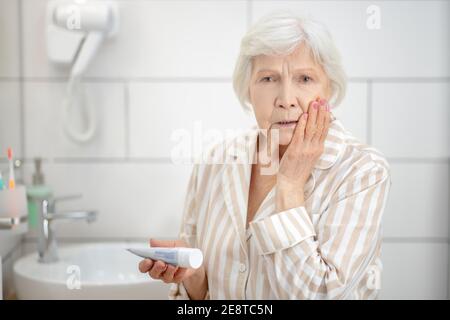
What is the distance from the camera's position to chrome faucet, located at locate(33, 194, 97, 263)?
0.74 metres

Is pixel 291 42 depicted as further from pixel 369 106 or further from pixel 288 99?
pixel 369 106

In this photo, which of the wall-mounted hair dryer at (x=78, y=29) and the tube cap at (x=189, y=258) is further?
the wall-mounted hair dryer at (x=78, y=29)

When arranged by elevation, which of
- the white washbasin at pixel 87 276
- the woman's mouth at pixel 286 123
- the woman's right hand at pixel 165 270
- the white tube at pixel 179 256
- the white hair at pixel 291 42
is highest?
the white hair at pixel 291 42

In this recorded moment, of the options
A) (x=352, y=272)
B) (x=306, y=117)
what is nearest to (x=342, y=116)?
(x=306, y=117)

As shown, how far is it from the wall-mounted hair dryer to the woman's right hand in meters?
0.29

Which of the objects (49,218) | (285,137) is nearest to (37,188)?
(49,218)

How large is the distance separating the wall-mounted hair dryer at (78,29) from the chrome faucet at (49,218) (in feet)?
0.65

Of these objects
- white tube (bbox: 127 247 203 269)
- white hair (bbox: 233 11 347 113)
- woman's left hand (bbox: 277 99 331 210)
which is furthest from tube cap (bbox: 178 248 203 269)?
white hair (bbox: 233 11 347 113)

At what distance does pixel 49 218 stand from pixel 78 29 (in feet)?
0.97

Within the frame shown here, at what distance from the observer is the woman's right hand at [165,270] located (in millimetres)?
628

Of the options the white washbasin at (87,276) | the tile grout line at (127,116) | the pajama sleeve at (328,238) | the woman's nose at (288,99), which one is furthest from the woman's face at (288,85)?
the white washbasin at (87,276)

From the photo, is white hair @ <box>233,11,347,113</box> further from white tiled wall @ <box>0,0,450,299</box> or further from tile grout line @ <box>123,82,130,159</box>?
tile grout line @ <box>123,82,130,159</box>

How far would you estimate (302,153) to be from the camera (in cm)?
61

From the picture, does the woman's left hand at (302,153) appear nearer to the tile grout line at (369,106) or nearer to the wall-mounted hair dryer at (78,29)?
the tile grout line at (369,106)
